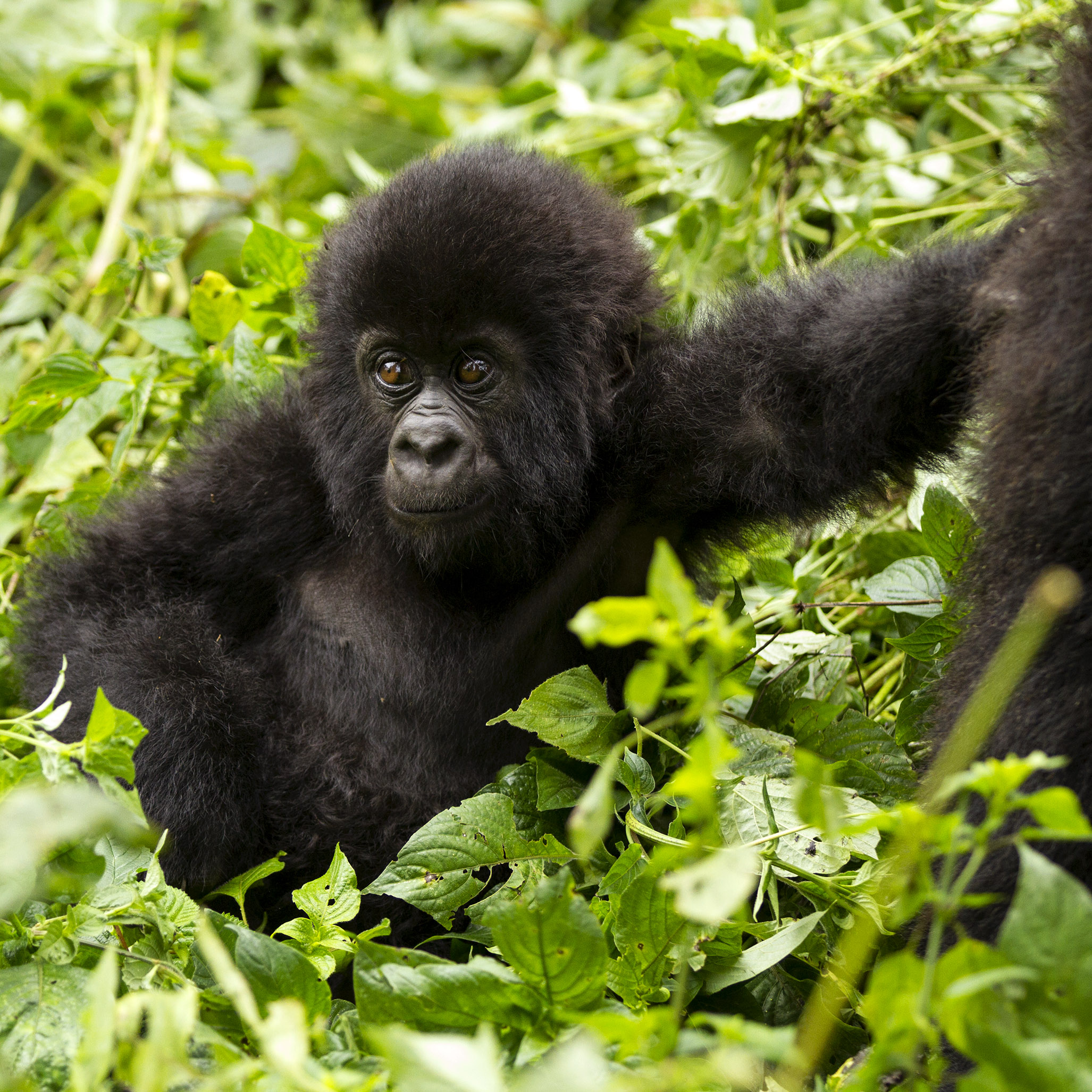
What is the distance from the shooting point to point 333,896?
1.95 meters

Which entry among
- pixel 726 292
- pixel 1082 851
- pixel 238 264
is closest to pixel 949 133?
pixel 726 292

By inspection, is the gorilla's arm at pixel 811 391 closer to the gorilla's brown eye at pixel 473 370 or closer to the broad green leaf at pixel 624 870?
the gorilla's brown eye at pixel 473 370

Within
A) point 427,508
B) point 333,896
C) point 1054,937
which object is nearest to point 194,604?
point 427,508

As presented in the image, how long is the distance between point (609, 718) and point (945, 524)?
71 cm

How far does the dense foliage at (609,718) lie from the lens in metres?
1.17

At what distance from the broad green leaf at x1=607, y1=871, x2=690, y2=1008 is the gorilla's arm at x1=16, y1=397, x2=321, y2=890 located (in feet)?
2.96

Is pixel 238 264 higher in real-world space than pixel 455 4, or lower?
lower

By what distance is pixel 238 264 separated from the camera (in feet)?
12.0

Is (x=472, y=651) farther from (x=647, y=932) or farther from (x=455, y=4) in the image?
(x=455, y=4)

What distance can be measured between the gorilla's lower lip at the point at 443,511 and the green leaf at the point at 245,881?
67 cm

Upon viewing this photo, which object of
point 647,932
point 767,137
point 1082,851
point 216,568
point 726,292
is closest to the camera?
point 1082,851

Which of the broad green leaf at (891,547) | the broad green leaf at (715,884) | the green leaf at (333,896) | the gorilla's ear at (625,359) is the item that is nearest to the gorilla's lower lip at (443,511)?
the gorilla's ear at (625,359)

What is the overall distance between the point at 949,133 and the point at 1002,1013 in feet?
10.5

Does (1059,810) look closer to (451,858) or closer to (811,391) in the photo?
(811,391)
